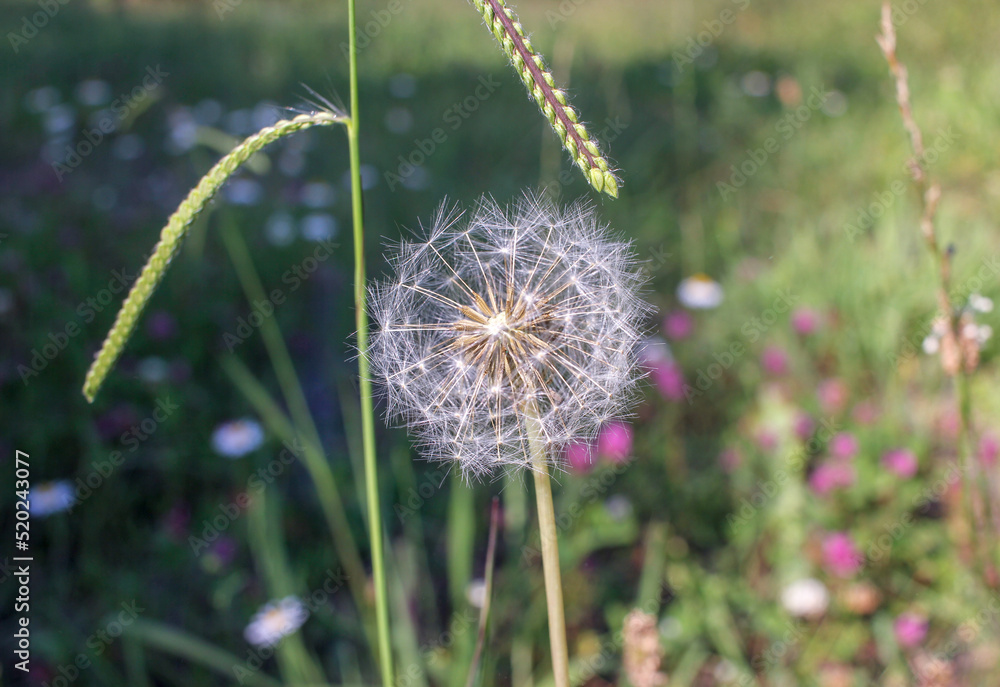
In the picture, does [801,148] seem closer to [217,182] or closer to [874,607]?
[874,607]

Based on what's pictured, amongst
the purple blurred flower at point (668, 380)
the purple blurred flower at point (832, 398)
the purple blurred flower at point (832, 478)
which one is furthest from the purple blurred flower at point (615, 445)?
the purple blurred flower at point (832, 398)

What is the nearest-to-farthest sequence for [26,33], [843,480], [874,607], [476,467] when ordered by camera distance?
[476,467] → [874,607] → [843,480] → [26,33]

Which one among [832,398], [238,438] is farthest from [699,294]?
[238,438]

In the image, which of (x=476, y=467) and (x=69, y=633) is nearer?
(x=476, y=467)

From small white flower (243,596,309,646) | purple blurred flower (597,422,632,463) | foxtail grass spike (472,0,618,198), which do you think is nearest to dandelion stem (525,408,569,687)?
foxtail grass spike (472,0,618,198)

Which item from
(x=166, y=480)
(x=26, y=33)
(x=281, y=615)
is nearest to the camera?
(x=281, y=615)

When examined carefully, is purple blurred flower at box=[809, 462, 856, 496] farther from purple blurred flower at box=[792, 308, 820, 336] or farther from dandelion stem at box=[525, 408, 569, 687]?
dandelion stem at box=[525, 408, 569, 687]

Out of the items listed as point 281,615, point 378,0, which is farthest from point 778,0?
point 281,615
